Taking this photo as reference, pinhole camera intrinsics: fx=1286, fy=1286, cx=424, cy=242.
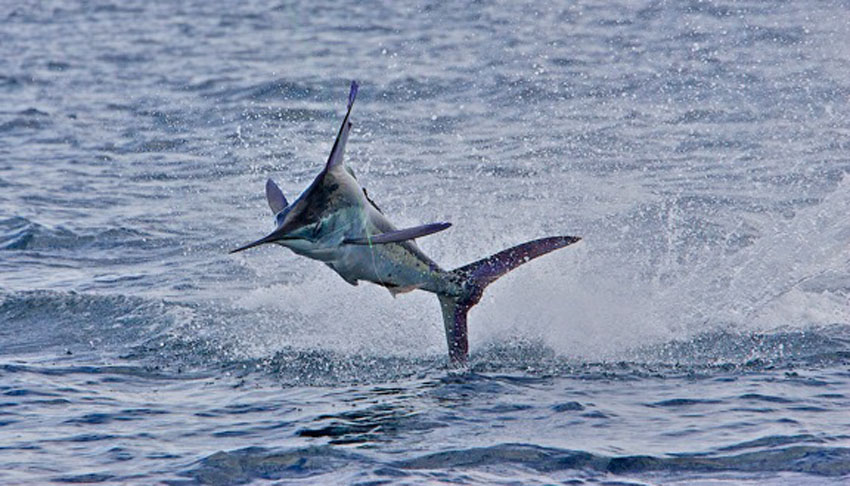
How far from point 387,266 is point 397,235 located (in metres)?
0.67

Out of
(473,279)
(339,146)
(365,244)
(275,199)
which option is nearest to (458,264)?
(473,279)

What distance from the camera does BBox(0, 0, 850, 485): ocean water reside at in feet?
25.4

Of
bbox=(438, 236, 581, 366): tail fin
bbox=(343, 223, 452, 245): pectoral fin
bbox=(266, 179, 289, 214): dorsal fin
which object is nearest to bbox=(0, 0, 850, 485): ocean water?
bbox=(438, 236, 581, 366): tail fin

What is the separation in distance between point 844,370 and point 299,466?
13.0 ft

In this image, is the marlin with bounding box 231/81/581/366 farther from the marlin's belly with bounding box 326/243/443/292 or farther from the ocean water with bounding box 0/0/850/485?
the ocean water with bounding box 0/0/850/485

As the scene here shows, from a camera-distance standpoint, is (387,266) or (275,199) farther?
(275,199)

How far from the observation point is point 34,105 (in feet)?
74.7

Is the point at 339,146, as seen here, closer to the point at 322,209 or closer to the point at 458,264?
the point at 322,209

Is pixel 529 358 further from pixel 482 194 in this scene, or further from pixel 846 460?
pixel 482 194

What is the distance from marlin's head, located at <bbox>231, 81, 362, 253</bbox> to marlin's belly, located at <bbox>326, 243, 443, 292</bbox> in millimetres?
207

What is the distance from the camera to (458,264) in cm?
1186

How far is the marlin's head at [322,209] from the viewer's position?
7.32m

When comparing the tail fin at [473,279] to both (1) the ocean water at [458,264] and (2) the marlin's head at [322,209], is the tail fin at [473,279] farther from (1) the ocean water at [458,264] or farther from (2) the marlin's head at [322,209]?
(2) the marlin's head at [322,209]

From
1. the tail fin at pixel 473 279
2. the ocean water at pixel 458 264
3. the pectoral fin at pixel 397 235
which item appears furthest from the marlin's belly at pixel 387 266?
the ocean water at pixel 458 264
